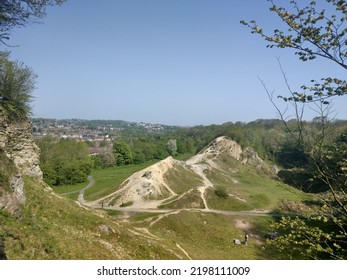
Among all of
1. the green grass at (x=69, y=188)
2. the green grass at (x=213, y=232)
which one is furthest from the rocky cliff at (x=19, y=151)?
the green grass at (x=69, y=188)

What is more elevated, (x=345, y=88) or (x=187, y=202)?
(x=345, y=88)

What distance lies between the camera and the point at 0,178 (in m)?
15.5

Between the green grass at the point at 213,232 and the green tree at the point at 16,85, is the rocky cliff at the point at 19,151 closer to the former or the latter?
the green tree at the point at 16,85

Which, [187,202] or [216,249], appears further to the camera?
[187,202]

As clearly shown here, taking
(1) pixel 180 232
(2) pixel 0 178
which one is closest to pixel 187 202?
(1) pixel 180 232

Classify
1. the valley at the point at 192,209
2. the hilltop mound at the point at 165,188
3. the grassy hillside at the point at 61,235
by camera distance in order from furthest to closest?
the hilltop mound at the point at 165,188, the valley at the point at 192,209, the grassy hillside at the point at 61,235

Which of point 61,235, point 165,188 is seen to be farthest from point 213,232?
point 61,235

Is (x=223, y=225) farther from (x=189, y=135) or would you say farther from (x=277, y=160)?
(x=189, y=135)

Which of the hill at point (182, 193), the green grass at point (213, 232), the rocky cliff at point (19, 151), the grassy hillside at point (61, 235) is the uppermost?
the rocky cliff at point (19, 151)

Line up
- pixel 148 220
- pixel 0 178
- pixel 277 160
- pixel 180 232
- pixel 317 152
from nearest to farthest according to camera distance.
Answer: pixel 317 152 < pixel 0 178 < pixel 180 232 < pixel 148 220 < pixel 277 160

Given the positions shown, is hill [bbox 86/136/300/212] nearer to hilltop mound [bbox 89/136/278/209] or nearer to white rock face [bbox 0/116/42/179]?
hilltop mound [bbox 89/136/278/209]

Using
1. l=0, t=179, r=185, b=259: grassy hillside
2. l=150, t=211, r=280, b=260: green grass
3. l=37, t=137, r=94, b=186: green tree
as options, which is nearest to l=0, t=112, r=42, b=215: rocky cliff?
l=0, t=179, r=185, b=259: grassy hillside

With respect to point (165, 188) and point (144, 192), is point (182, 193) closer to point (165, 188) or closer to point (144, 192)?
point (165, 188)

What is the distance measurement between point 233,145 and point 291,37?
101m
